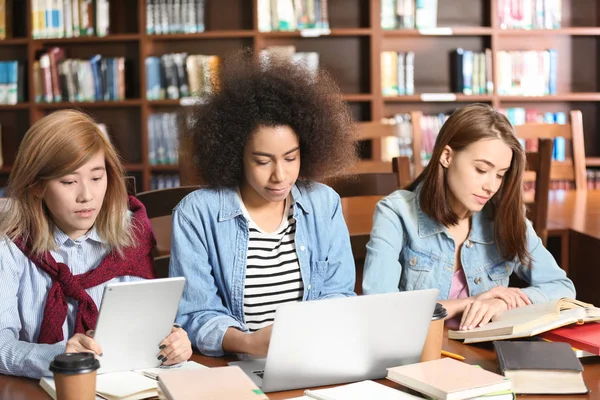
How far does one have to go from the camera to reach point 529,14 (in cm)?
444

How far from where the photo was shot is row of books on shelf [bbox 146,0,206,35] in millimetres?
4430

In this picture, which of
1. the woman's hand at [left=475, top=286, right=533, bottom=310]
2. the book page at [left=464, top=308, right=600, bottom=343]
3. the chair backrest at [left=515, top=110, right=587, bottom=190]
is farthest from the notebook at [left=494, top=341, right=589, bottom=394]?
the chair backrest at [left=515, top=110, right=587, bottom=190]

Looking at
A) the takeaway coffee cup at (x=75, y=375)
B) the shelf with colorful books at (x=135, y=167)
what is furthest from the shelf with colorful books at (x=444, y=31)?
the takeaway coffee cup at (x=75, y=375)

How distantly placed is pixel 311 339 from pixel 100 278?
1.77 ft

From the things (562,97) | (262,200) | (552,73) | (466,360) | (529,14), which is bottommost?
(466,360)

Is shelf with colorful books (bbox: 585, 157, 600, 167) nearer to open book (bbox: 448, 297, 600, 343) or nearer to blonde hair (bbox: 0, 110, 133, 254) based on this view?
open book (bbox: 448, 297, 600, 343)

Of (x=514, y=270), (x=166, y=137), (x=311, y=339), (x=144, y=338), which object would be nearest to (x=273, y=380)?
(x=311, y=339)

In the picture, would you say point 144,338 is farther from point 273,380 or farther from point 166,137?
point 166,137

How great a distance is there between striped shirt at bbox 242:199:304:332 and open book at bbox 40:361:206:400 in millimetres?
410

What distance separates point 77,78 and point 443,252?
323cm

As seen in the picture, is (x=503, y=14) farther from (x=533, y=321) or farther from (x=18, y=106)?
(x=533, y=321)

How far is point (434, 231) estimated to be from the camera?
1.80 metres

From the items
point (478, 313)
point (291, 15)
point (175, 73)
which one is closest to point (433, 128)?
point (291, 15)

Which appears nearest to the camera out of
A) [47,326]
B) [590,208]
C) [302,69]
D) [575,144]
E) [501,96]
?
[47,326]
